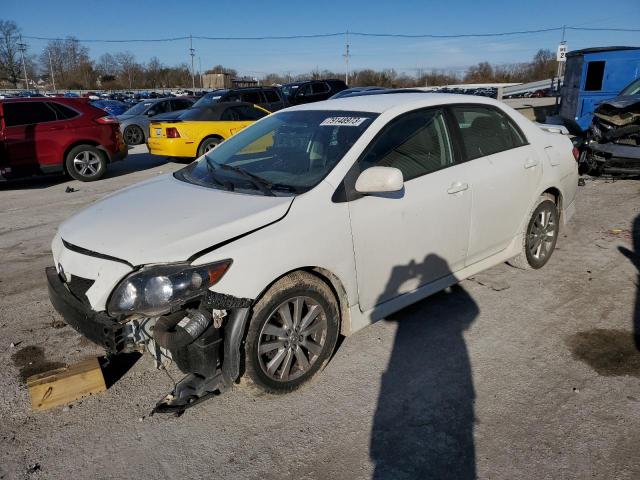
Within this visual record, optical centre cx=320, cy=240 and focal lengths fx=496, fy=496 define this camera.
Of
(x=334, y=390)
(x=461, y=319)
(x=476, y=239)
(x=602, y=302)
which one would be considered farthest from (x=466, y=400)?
(x=602, y=302)

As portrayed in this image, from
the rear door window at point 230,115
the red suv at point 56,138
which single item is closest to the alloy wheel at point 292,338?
the red suv at point 56,138

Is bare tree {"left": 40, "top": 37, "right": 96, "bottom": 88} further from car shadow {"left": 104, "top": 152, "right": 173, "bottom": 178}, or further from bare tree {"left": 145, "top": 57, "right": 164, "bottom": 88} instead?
car shadow {"left": 104, "top": 152, "right": 173, "bottom": 178}

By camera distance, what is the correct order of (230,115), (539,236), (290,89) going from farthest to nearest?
(290,89), (230,115), (539,236)

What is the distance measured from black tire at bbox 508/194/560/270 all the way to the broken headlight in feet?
10.4

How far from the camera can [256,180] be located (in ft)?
11.1

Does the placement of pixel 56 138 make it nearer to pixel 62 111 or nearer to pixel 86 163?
pixel 62 111

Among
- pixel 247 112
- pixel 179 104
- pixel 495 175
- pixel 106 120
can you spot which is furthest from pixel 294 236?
pixel 179 104

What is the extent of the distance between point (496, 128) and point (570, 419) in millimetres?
→ 2507

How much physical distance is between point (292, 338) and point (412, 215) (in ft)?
3.86

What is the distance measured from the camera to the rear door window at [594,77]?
13578mm

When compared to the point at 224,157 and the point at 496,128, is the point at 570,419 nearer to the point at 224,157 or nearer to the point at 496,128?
the point at 496,128

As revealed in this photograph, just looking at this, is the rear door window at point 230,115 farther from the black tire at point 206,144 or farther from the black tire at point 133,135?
the black tire at point 133,135

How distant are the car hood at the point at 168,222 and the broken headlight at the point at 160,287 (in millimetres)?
62

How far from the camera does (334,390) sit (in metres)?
3.13
